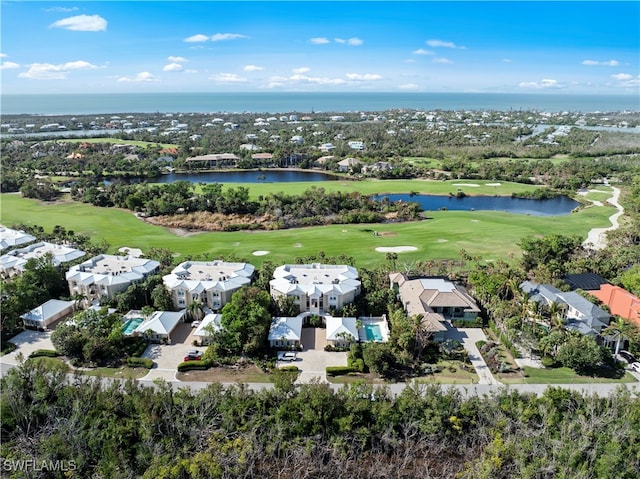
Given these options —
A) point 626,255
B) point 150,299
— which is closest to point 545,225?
point 626,255

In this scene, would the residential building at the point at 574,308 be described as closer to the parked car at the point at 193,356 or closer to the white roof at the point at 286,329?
the white roof at the point at 286,329

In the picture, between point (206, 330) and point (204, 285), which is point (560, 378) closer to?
point (206, 330)

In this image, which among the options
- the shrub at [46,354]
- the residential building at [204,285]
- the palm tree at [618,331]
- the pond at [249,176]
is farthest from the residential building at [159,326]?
the pond at [249,176]

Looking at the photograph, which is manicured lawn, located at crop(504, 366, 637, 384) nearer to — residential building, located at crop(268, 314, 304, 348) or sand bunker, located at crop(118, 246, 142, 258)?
residential building, located at crop(268, 314, 304, 348)

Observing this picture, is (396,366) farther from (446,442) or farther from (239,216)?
(239,216)

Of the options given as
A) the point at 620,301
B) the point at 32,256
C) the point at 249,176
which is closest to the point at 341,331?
the point at 620,301

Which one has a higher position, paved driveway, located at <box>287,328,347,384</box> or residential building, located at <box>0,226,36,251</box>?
Result: residential building, located at <box>0,226,36,251</box>

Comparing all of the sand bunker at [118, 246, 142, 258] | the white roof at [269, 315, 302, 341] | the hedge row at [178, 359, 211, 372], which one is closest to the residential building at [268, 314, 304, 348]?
the white roof at [269, 315, 302, 341]
